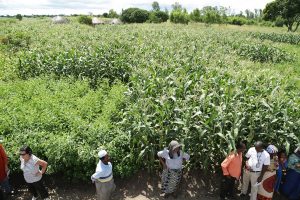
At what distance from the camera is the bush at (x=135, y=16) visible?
46.6 meters

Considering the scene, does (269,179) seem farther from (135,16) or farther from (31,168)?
(135,16)

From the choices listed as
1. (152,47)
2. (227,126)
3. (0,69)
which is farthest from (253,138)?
(0,69)

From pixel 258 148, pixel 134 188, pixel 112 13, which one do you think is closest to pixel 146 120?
pixel 134 188

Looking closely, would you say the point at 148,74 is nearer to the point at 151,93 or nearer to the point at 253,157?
the point at 151,93

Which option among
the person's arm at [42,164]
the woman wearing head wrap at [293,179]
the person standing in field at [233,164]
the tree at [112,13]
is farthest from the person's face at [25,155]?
the tree at [112,13]

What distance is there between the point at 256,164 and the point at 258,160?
0.07 metres

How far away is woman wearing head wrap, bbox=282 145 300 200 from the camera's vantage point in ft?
16.3

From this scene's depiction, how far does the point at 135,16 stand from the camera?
153ft

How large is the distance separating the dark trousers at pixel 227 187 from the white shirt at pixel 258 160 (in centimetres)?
42

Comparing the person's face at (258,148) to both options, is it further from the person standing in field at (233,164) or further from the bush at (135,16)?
the bush at (135,16)

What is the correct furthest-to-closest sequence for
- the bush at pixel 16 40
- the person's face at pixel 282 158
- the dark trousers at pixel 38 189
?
the bush at pixel 16 40
the person's face at pixel 282 158
the dark trousers at pixel 38 189

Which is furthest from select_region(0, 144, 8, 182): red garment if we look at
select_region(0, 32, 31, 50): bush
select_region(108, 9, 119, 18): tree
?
select_region(108, 9, 119, 18): tree

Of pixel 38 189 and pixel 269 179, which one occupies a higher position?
pixel 269 179

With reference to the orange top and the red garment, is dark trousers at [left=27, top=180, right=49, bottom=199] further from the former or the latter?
the orange top
